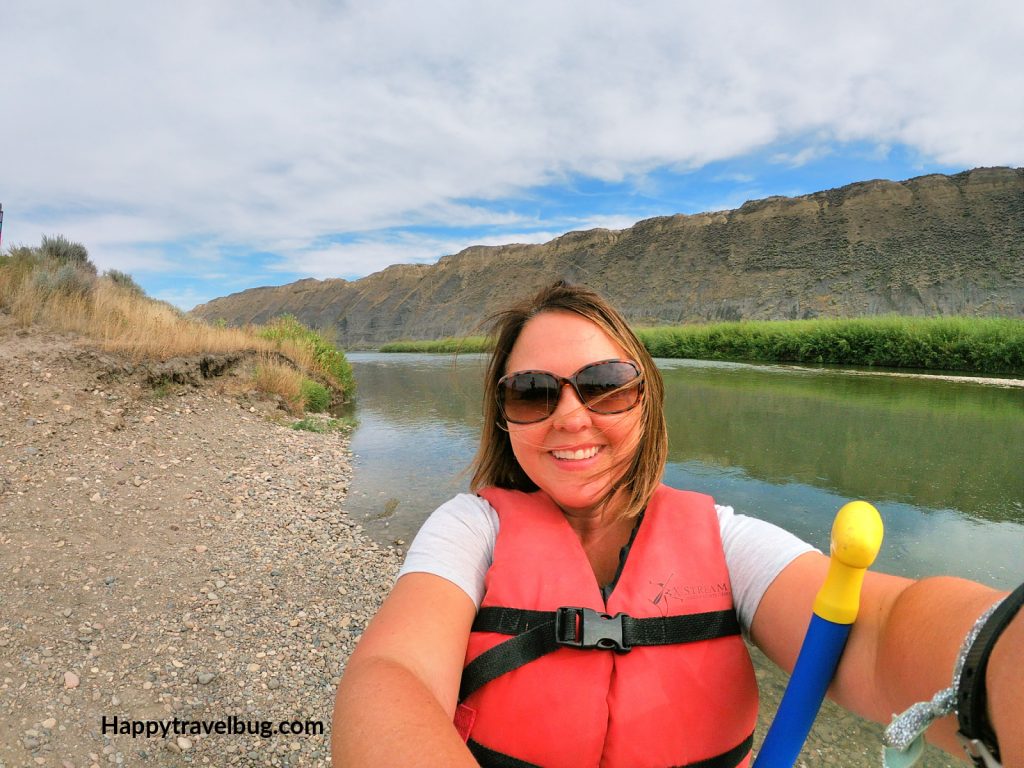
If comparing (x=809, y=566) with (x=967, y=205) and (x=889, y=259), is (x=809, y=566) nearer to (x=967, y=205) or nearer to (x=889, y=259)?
(x=889, y=259)

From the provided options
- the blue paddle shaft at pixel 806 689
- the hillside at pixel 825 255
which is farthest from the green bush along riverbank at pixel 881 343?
the blue paddle shaft at pixel 806 689

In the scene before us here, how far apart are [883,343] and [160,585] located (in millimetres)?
24390

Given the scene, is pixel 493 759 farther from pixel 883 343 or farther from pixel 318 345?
pixel 883 343

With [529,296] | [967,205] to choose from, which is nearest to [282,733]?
[529,296]

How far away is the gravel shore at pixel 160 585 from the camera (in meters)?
2.50

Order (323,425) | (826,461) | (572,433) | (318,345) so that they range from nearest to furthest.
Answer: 1. (572,433)
2. (826,461)
3. (323,425)
4. (318,345)

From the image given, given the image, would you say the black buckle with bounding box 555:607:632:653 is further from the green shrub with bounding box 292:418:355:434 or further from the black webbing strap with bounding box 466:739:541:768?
the green shrub with bounding box 292:418:355:434

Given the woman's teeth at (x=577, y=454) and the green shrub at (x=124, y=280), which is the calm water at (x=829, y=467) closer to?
the woman's teeth at (x=577, y=454)

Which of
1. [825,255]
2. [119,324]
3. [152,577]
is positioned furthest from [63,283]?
[825,255]

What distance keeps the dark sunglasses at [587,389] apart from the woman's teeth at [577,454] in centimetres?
11

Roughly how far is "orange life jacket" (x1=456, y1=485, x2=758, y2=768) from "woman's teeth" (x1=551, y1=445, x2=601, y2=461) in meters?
0.26

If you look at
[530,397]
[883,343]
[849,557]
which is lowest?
Answer: [849,557]

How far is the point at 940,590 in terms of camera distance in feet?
2.95

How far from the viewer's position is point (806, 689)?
3.28ft
